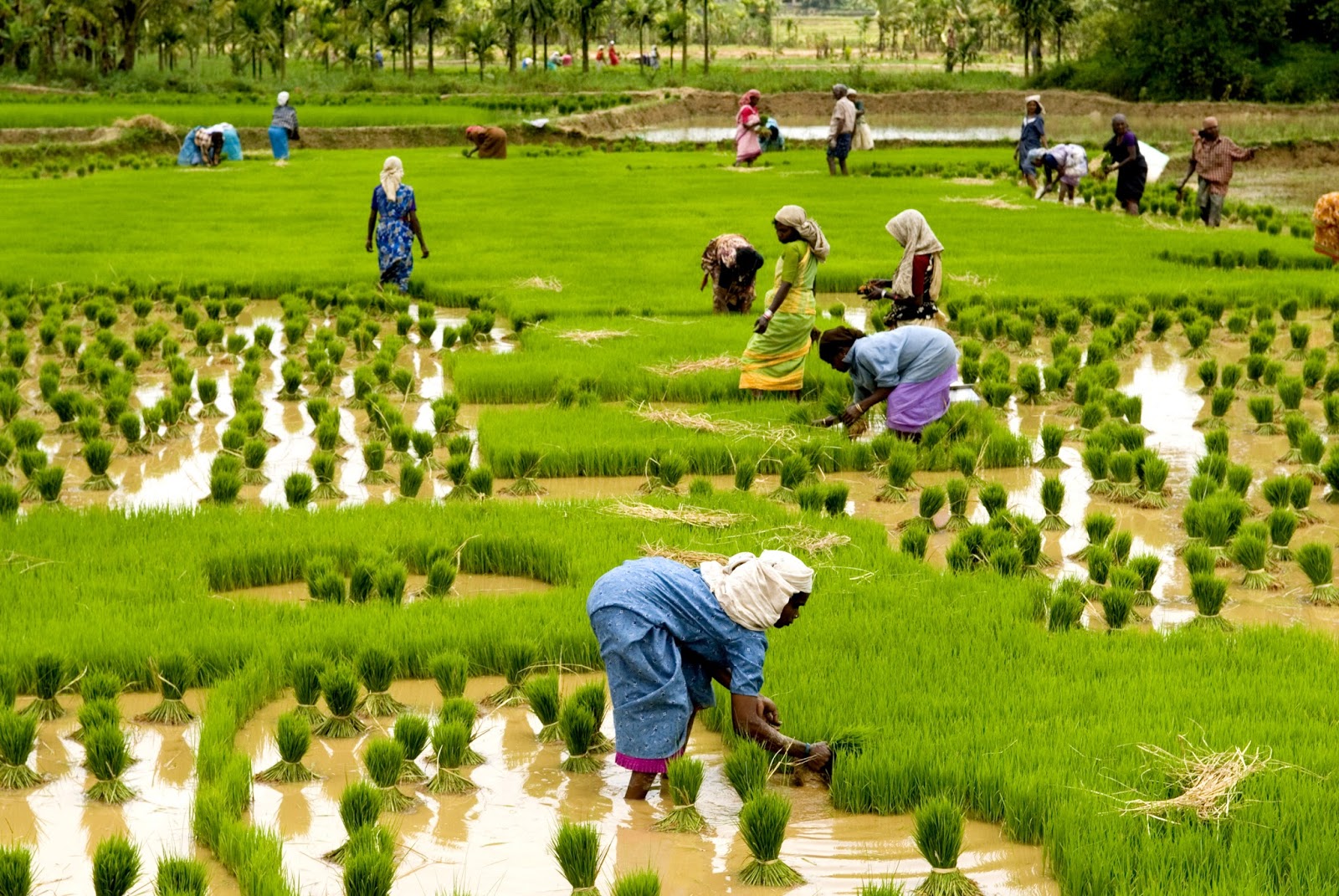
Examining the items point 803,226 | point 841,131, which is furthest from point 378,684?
point 841,131

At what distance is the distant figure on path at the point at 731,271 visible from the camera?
38.9 ft

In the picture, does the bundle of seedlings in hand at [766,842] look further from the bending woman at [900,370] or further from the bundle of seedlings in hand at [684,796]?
the bending woman at [900,370]

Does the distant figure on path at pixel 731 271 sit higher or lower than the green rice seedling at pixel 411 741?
higher

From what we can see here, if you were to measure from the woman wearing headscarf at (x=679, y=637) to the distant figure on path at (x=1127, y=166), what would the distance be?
1573 cm

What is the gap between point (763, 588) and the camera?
4258mm

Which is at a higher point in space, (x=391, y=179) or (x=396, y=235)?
(x=391, y=179)

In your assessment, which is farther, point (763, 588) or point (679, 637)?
point (679, 637)

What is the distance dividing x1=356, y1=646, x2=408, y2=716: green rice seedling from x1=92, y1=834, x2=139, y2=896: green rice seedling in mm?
1429

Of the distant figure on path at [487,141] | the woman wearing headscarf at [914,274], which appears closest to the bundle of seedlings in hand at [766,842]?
the woman wearing headscarf at [914,274]

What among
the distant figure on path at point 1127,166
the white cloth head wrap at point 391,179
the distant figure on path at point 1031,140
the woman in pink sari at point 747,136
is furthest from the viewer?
the woman in pink sari at point 747,136

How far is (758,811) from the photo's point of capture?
3.96 m

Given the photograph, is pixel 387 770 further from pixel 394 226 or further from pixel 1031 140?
pixel 1031 140

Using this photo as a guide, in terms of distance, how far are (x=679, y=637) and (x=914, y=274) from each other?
6.19 meters

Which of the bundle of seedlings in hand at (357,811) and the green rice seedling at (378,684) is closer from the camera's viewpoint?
the bundle of seedlings in hand at (357,811)
